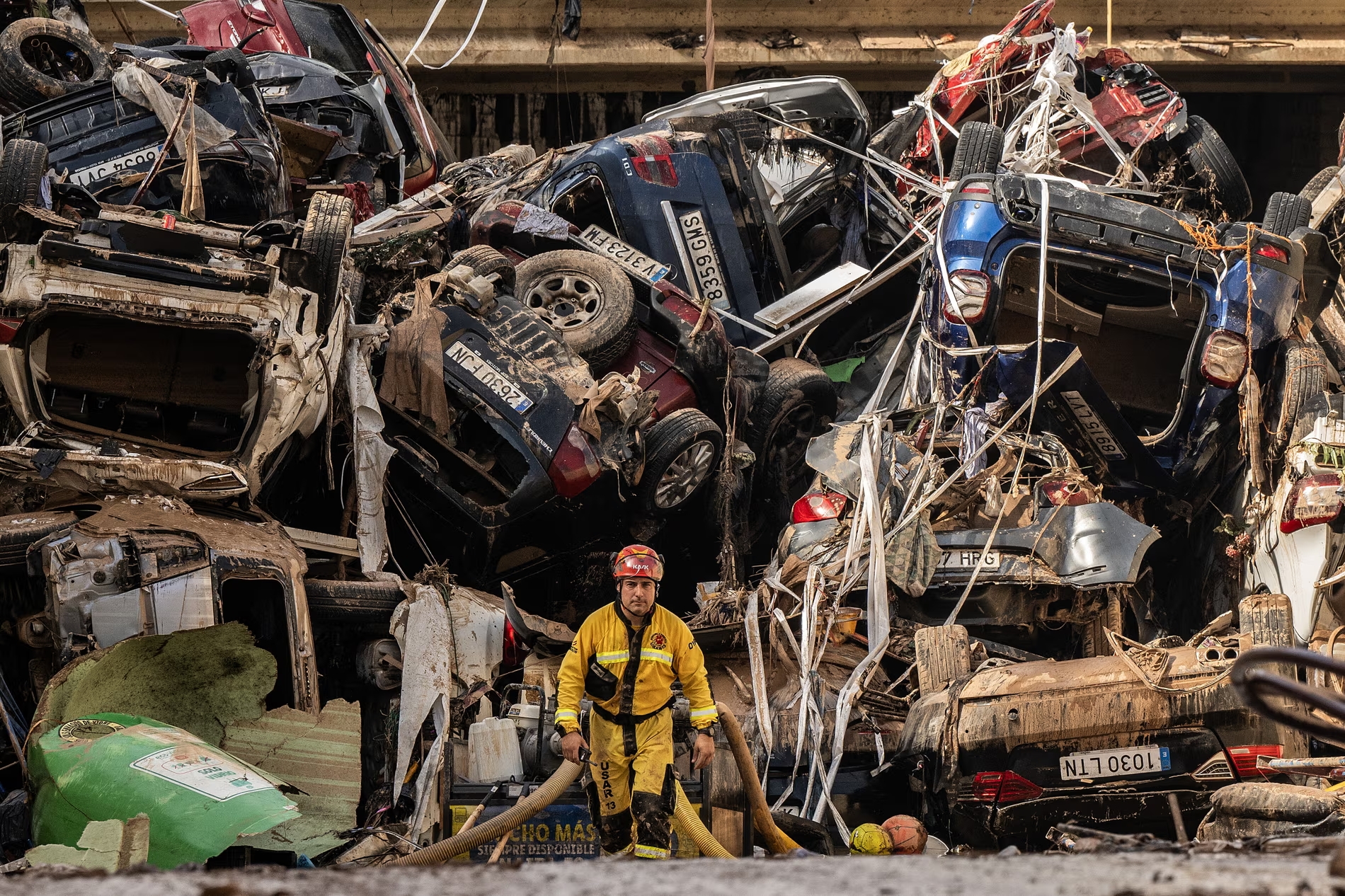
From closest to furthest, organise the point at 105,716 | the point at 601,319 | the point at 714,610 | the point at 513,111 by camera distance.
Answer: the point at 105,716
the point at 714,610
the point at 601,319
the point at 513,111

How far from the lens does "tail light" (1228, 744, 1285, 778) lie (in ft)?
19.2

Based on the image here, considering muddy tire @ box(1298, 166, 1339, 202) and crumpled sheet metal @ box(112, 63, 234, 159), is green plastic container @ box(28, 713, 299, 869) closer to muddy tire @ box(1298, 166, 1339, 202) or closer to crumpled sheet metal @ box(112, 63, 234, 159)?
crumpled sheet metal @ box(112, 63, 234, 159)

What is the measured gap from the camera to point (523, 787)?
607 centimetres

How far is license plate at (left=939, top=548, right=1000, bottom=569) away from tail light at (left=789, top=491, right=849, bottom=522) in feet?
2.51

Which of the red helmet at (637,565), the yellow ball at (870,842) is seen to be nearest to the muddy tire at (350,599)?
the red helmet at (637,565)

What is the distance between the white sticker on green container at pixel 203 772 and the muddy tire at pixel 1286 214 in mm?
7045

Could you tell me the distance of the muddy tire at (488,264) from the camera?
900 centimetres

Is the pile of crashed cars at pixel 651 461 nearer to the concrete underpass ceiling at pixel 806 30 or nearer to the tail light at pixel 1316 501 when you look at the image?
the tail light at pixel 1316 501

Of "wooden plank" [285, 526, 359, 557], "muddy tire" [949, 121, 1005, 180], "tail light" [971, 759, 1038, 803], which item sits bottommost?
"tail light" [971, 759, 1038, 803]

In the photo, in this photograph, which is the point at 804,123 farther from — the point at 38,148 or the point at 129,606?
the point at 129,606

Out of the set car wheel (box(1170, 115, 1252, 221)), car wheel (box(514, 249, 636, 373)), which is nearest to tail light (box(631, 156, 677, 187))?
car wheel (box(514, 249, 636, 373))

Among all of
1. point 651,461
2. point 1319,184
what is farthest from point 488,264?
point 1319,184

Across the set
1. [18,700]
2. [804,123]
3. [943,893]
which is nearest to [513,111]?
[804,123]

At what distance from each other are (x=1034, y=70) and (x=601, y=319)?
5008 mm
